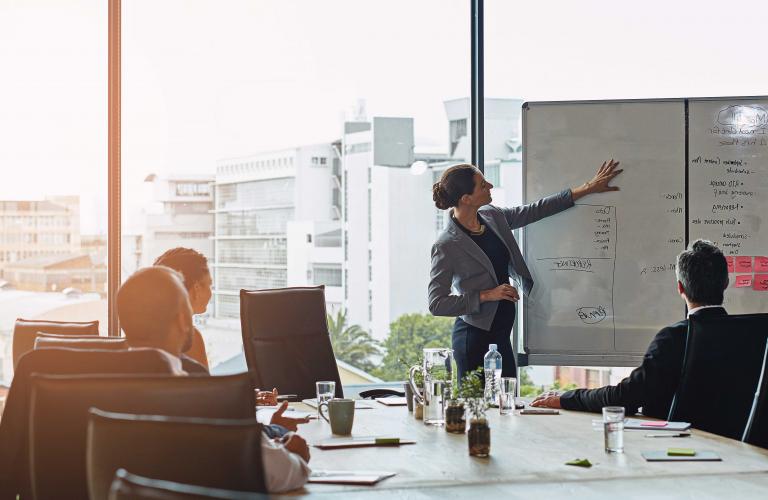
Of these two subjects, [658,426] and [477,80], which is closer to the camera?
[658,426]

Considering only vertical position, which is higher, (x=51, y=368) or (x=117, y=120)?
(x=117, y=120)

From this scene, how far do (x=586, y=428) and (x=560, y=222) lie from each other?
73.3 inches

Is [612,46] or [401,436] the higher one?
[612,46]

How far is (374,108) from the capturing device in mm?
5156

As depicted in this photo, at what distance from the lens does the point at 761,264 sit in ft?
14.4

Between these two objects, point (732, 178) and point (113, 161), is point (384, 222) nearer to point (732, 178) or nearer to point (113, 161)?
point (113, 161)

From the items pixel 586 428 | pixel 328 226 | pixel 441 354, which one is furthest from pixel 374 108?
pixel 586 428

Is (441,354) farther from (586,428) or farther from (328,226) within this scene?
(328,226)

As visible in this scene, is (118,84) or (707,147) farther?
(118,84)

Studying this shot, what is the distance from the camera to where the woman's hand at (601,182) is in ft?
14.6

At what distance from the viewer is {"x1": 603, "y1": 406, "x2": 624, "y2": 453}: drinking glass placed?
94.2 inches

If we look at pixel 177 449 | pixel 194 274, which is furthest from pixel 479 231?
pixel 177 449

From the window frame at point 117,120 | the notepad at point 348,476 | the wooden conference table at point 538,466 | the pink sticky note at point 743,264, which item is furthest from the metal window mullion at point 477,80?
the notepad at point 348,476

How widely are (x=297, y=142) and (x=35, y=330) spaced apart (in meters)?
2.15
